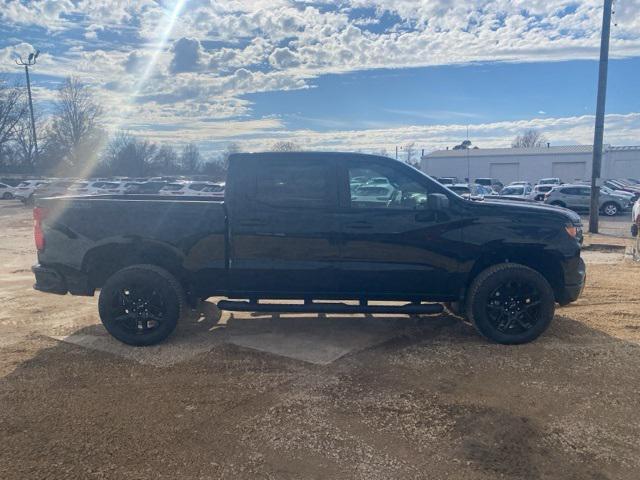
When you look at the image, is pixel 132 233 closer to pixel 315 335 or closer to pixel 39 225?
pixel 39 225

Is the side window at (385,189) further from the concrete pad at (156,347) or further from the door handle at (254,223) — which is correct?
the concrete pad at (156,347)

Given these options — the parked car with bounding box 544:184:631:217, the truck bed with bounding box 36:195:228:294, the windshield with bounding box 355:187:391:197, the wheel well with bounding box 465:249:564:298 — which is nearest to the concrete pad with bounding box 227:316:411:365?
the truck bed with bounding box 36:195:228:294

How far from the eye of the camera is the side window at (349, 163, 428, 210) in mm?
5043

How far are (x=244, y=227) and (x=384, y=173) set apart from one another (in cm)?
155

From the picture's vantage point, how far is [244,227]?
503 cm

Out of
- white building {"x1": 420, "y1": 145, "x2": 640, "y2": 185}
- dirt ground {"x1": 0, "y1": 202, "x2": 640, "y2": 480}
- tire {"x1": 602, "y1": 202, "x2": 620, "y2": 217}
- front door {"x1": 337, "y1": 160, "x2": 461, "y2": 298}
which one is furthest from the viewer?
white building {"x1": 420, "y1": 145, "x2": 640, "y2": 185}

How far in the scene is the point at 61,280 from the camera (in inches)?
208

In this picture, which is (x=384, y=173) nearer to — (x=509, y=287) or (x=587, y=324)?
(x=509, y=287)

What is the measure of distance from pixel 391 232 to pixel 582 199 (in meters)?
23.8

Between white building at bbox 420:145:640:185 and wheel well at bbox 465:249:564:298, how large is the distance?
54223 mm

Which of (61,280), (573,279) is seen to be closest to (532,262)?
(573,279)

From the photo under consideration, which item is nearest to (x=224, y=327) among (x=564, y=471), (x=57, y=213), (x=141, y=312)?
(x=141, y=312)

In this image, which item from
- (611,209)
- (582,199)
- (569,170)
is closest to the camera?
(611,209)

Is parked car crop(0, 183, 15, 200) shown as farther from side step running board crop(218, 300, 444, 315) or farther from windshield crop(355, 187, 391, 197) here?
windshield crop(355, 187, 391, 197)
